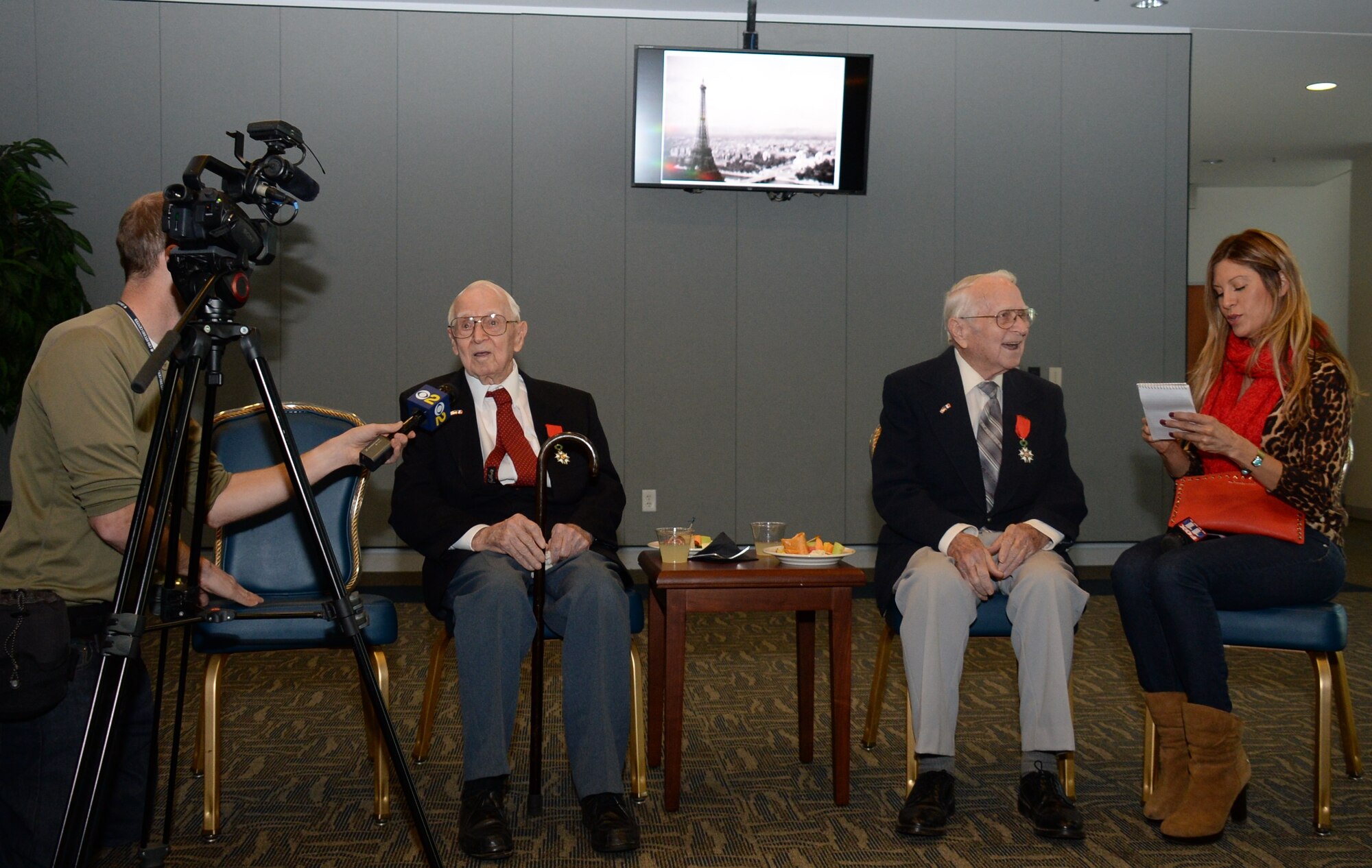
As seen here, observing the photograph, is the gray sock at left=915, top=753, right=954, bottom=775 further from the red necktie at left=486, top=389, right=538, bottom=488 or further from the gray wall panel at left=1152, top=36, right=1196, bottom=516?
the gray wall panel at left=1152, top=36, right=1196, bottom=516

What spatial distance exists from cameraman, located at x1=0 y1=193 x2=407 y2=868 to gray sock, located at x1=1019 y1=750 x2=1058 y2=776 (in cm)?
149

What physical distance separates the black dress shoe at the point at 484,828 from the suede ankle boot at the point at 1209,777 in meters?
1.37

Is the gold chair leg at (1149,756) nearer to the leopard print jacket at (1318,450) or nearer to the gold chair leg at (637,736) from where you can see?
the leopard print jacket at (1318,450)

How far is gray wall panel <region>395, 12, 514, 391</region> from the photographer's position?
18.1 ft

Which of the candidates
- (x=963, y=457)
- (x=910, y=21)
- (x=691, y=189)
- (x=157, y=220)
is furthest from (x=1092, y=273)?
(x=157, y=220)

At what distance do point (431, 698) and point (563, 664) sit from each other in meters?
0.56

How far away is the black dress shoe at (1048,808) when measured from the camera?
2.23m

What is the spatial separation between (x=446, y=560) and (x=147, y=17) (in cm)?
430

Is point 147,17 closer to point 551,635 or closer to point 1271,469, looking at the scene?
point 551,635

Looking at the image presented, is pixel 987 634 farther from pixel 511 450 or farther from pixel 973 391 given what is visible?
pixel 511 450

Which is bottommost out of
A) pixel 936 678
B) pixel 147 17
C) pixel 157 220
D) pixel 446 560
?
pixel 936 678

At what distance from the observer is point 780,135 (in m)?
5.30

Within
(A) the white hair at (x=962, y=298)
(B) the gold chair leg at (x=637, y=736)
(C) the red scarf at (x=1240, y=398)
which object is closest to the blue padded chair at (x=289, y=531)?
(B) the gold chair leg at (x=637, y=736)

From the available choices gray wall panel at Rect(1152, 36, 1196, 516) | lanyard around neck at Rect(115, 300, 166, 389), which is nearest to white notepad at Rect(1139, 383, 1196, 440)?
lanyard around neck at Rect(115, 300, 166, 389)
